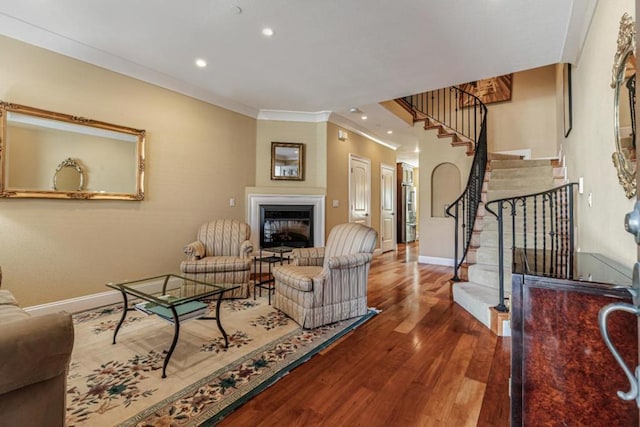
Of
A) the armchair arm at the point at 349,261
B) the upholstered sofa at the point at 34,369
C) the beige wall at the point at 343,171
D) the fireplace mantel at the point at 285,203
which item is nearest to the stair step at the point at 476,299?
the armchair arm at the point at 349,261

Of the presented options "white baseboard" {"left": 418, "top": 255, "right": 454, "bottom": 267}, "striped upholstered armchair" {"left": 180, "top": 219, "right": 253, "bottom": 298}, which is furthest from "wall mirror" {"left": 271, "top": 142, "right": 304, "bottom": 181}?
"white baseboard" {"left": 418, "top": 255, "right": 454, "bottom": 267}

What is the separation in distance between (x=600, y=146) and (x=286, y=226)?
412 cm

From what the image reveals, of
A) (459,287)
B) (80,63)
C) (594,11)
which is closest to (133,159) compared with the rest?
(80,63)

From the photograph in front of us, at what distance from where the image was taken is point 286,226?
17.2ft

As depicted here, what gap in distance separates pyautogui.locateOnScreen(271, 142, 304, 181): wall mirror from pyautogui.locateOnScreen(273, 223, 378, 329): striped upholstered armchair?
7.55ft

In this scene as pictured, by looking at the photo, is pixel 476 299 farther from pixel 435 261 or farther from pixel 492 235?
pixel 435 261

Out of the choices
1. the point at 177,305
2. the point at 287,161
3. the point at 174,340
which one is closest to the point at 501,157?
the point at 287,161

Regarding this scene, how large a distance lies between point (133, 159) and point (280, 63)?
6.96 ft

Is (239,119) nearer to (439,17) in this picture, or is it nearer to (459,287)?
(439,17)

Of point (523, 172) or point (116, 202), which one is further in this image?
point (523, 172)

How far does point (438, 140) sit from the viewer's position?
233 inches

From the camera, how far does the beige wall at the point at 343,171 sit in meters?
5.48

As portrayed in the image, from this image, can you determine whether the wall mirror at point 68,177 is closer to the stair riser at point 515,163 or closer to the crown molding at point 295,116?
the crown molding at point 295,116

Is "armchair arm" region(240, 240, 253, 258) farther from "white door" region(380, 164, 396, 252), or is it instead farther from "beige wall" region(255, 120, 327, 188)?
"white door" region(380, 164, 396, 252)
